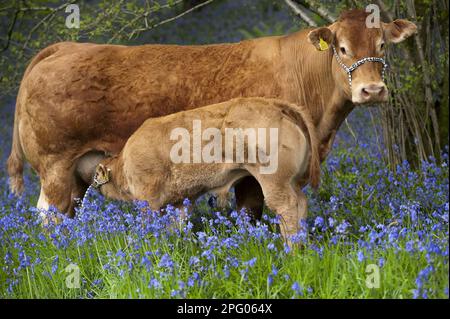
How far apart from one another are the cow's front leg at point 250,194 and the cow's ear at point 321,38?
125 cm

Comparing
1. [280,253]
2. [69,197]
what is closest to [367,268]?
[280,253]

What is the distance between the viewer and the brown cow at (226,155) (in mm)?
5773

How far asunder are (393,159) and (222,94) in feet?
8.70

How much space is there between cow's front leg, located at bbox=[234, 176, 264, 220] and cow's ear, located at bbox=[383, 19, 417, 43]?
1.63 m

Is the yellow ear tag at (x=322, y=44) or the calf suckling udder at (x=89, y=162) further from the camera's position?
the calf suckling udder at (x=89, y=162)

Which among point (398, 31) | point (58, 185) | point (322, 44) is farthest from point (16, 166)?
point (398, 31)

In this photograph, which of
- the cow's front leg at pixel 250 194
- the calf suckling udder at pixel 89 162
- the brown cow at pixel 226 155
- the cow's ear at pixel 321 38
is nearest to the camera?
the brown cow at pixel 226 155

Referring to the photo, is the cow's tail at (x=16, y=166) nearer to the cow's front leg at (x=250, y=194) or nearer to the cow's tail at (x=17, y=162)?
the cow's tail at (x=17, y=162)

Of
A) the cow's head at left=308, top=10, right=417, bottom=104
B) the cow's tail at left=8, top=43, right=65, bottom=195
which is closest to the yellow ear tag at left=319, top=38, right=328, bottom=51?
the cow's head at left=308, top=10, right=417, bottom=104

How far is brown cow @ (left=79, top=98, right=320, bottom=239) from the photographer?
18.9ft

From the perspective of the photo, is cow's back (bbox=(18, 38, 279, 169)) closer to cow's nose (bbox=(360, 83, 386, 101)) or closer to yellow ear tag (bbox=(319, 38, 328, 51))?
yellow ear tag (bbox=(319, 38, 328, 51))

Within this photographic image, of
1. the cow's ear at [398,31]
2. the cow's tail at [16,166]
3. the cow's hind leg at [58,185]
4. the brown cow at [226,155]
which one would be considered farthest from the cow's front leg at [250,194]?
the cow's tail at [16,166]

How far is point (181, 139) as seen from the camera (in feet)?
20.0

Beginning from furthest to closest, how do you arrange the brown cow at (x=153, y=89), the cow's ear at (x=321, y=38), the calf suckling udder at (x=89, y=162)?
the calf suckling udder at (x=89, y=162), the brown cow at (x=153, y=89), the cow's ear at (x=321, y=38)
